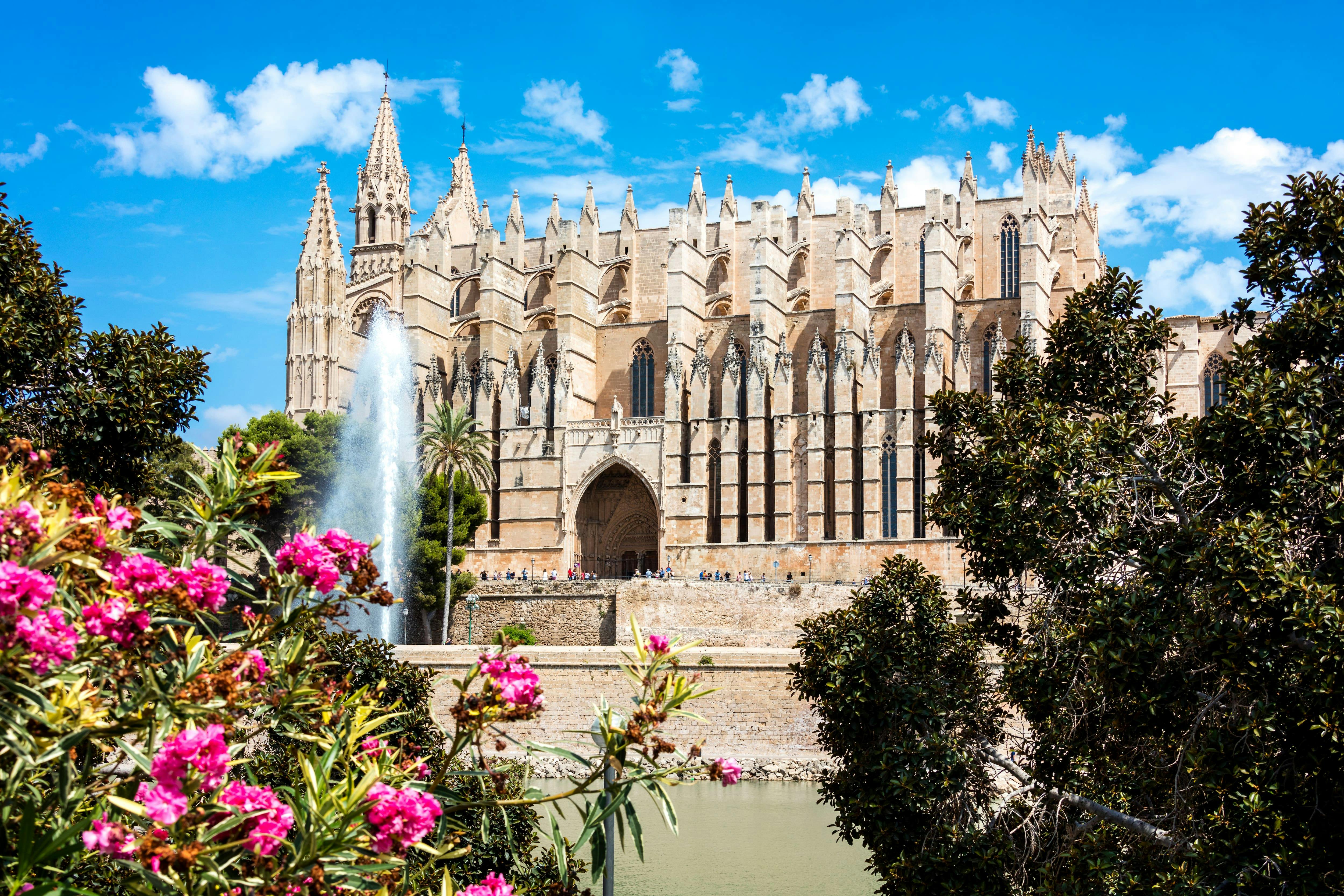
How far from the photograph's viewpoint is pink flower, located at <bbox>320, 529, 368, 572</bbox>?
5.49 meters

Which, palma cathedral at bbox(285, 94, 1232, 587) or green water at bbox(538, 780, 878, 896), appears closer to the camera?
green water at bbox(538, 780, 878, 896)

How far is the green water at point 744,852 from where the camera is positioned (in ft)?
59.1

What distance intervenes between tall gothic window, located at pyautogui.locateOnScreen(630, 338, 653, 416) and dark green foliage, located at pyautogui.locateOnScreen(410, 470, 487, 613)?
7.35 m

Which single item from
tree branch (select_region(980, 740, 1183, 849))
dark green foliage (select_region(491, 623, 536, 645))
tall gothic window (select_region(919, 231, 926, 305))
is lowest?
dark green foliage (select_region(491, 623, 536, 645))

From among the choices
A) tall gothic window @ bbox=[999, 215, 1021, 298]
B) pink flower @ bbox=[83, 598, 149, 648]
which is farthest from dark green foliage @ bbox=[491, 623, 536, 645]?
pink flower @ bbox=[83, 598, 149, 648]

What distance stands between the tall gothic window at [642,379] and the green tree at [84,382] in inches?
1414

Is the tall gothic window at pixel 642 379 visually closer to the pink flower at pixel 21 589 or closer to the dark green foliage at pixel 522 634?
the dark green foliage at pixel 522 634

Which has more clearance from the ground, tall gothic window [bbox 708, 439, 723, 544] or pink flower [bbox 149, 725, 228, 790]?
tall gothic window [bbox 708, 439, 723, 544]

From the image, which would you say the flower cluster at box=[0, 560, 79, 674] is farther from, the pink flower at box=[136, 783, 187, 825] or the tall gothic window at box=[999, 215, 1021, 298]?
the tall gothic window at box=[999, 215, 1021, 298]

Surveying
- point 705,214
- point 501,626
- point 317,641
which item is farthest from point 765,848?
point 705,214

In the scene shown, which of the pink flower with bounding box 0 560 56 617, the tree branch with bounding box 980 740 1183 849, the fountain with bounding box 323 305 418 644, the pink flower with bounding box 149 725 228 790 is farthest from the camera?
the fountain with bounding box 323 305 418 644

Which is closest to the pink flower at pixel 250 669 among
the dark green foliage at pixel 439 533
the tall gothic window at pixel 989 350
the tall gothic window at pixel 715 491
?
the dark green foliage at pixel 439 533

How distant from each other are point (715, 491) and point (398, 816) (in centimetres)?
3838

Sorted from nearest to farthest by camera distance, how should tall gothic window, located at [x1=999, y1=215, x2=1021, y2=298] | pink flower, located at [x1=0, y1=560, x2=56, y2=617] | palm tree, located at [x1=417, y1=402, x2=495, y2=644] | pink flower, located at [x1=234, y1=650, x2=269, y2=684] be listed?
pink flower, located at [x1=0, y1=560, x2=56, y2=617]
pink flower, located at [x1=234, y1=650, x2=269, y2=684]
palm tree, located at [x1=417, y1=402, x2=495, y2=644]
tall gothic window, located at [x1=999, y1=215, x2=1021, y2=298]
